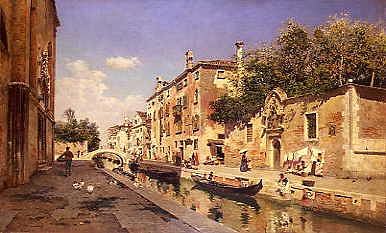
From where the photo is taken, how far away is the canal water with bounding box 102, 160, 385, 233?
19.0ft

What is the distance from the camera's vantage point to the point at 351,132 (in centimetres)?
502

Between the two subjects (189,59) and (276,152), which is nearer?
(189,59)

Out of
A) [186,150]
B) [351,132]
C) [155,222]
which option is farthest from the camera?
[186,150]

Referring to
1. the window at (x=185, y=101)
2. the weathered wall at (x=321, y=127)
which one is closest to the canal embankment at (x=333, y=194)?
the weathered wall at (x=321, y=127)

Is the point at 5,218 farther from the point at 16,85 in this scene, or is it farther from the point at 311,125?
the point at 311,125

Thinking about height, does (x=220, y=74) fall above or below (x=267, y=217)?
above

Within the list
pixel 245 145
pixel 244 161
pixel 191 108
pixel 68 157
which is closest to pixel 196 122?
pixel 191 108

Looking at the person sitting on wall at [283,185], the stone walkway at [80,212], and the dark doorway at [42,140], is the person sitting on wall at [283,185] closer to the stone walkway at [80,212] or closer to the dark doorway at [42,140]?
the stone walkway at [80,212]

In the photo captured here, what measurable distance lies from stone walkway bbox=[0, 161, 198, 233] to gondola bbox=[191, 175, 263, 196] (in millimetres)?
2536

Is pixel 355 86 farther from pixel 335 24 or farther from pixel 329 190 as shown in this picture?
pixel 329 190

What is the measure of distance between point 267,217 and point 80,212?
354cm

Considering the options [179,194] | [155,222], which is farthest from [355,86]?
[179,194]

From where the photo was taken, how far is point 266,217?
6836 millimetres

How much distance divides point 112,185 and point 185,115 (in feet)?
6.16
